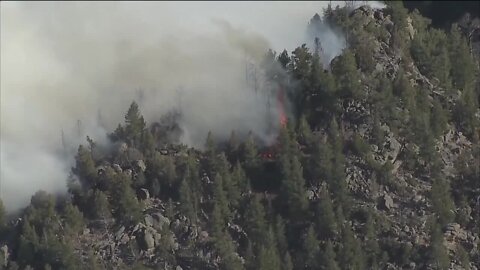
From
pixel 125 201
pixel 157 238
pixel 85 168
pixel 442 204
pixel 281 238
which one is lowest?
pixel 281 238

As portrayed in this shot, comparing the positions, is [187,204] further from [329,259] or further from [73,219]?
[329,259]

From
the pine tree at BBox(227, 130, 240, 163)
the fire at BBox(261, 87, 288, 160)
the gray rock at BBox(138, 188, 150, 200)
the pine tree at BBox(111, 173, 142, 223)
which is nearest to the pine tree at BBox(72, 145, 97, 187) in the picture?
the pine tree at BBox(111, 173, 142, 223)

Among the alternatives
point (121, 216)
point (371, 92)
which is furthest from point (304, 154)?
point (121, 216)

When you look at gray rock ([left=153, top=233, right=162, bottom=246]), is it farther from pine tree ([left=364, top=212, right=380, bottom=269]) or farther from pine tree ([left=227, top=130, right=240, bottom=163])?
pine tree ([left=364, top=212, right=380, bottom=269])

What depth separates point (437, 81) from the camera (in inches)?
7047

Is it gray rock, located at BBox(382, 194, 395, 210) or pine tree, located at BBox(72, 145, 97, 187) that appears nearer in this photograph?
gray rock, located at BBox(382, 194, 395, 210)

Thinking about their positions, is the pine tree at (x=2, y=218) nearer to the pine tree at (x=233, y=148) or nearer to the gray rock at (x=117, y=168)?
the gray rock at (x=117, y=168)

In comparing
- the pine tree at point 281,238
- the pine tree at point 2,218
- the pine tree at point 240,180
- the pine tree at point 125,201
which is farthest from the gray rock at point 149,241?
the pine tree at point 2,218

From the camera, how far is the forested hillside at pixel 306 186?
161 meters

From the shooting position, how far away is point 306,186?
549ft

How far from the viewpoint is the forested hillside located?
160625 mm

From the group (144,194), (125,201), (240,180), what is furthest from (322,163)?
(125,201)

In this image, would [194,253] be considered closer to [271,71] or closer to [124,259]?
[124,259]

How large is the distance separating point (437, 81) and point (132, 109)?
3494 cm
